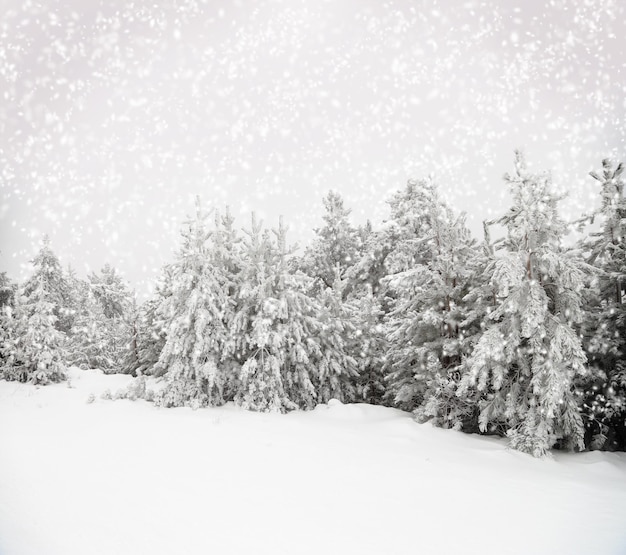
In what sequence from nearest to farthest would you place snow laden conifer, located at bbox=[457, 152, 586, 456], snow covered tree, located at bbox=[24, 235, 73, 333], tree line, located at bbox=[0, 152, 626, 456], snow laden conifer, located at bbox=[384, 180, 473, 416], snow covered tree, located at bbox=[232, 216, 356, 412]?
1. snow laden conifer, located at bbox=[457, 152, 586, 456]
2. tree line, located at bbox=[0, 152, 626, 456]
3. snow laden conifer, located at bbox=[384, 180, 473, 416]
4. snow covered tree, located at bbox=[232, 216, 356, 412]
5. snow covered tree, located at bbox=[24, 235, 73, 333]

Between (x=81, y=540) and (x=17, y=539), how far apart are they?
675 millimetres

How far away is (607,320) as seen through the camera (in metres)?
12.2

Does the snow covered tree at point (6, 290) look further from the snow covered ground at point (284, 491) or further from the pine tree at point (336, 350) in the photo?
the pine tree at point (336, 350)

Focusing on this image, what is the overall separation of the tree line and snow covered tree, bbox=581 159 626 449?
47mm

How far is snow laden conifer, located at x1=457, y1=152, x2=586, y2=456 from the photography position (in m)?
10.7

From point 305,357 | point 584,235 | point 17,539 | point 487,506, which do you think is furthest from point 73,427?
point 584,235

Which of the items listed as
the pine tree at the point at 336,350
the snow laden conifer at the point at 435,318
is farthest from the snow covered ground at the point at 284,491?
the pine tree at the point at 336,350

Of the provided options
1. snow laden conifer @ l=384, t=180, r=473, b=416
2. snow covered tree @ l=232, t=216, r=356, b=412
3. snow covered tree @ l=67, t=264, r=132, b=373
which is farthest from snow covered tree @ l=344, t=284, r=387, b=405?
snow covered tree @ l=67, t=264, r=132, b=373

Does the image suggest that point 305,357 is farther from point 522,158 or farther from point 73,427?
point 522,158

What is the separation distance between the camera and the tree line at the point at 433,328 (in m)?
11.2

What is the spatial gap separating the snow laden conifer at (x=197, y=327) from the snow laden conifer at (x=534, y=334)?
31.1ft

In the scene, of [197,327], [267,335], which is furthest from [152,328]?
[267,335]

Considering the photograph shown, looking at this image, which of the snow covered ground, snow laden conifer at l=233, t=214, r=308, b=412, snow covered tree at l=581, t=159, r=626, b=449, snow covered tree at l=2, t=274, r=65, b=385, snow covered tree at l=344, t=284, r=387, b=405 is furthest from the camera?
snow covered tree at l=2, t=274, r=65, b=385

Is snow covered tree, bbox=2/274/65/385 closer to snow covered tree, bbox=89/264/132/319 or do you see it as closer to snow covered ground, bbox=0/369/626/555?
snow covered ground, bbox=0/369/626/555
